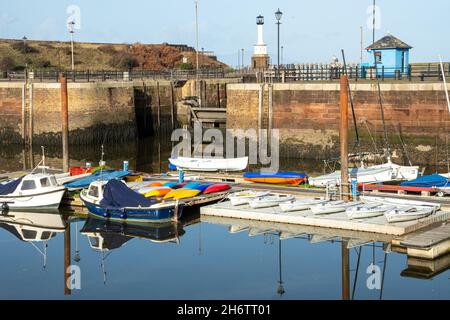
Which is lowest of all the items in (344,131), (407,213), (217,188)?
(407,213)

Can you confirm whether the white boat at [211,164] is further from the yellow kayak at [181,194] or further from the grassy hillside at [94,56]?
the grassy hillside at [94,56]

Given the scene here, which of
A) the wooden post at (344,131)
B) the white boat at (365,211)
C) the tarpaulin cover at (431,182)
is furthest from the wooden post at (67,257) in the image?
the tarpaulin cover at (431,182)

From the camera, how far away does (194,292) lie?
80.9ft

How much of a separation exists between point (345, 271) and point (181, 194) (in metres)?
9.93

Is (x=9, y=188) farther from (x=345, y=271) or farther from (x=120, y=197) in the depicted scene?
(x=345, y=271)

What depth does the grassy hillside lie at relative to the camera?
10656 cm

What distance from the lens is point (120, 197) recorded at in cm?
3353

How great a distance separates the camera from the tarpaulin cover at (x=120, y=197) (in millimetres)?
33219

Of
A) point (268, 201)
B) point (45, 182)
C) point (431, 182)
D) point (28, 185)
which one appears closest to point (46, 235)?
point (45, 182)

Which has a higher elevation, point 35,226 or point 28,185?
point 28,185

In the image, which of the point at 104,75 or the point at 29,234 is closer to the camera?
the point at 29,234

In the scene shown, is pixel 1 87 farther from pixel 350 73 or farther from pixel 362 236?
pixel 362 236

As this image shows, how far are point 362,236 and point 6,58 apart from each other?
80.9 metres
